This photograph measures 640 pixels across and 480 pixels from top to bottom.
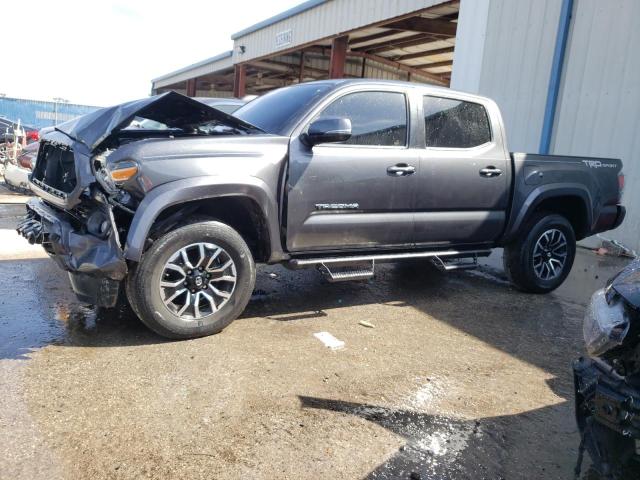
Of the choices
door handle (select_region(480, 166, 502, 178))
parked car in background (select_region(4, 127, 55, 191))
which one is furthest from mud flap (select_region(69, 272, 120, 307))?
parked car in background (select_region(4, 127, 55, 191))

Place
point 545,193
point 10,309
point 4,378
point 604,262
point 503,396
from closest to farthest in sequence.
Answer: point 4,378 → point 503,396 → point 10,309 → point 545,193 → point 604,262

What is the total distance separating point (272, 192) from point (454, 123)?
2.03m

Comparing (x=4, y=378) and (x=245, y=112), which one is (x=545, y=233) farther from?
(x=4, y=378)

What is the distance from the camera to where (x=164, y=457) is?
2.35 metres

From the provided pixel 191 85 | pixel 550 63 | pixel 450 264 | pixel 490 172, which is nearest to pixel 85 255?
pixel 450 264

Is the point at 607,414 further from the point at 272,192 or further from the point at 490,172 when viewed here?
the point at 490,172

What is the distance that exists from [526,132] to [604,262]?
2852 millimetres

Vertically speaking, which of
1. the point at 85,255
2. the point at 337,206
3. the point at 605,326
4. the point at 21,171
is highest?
the point at 337,206

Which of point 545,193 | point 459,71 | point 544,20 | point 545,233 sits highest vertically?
point 544,20

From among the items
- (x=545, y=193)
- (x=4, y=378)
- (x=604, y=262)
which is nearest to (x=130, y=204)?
(x=4, y=378)

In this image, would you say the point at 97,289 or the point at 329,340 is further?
the point at 329,340

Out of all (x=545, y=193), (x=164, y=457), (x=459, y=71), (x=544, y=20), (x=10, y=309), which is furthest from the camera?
(x=459, y=71)

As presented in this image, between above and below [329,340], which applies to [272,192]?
above

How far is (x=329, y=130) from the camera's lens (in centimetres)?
372
